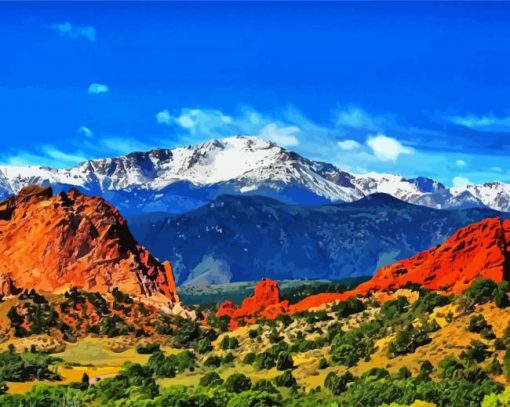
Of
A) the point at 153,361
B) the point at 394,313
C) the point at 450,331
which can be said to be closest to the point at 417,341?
the point at 450,331

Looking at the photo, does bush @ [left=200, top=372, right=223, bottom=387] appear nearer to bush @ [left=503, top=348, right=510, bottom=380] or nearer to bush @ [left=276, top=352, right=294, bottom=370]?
bush @ [left=276, top=352, right=294, bottom=370]

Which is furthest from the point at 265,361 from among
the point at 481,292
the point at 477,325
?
the point at 481,292

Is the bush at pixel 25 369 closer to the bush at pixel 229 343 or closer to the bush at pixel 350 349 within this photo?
the bush at pixel 229 343

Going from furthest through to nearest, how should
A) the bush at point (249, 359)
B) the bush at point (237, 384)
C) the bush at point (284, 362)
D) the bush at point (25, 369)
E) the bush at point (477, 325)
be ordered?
the bush at point (249, 359)
the bush at point (25, 369)
the bush at point (284, 362)
the bush at point (477, 325)
the bush at point (237, 384)

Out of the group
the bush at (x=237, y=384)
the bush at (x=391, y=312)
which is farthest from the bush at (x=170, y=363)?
the bush at (x=391, y=312)

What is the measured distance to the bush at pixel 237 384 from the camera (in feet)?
488

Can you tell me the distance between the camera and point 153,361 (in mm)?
184000

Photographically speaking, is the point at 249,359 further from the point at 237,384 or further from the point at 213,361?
the point at 237,384

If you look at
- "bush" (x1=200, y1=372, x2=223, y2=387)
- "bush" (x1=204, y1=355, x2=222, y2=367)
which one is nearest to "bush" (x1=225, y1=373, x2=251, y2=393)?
"bush" (x1=200, y1=372, x2=223, y2=387)

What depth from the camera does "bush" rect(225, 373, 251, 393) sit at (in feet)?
488

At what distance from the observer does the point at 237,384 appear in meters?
150

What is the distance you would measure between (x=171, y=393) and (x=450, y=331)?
47.9 m

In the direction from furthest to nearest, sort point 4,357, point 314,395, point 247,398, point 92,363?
point 92,363 → point 4,357 → point 314,395 → point 247,398

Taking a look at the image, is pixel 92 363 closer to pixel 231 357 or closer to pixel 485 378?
pixel 231 357
